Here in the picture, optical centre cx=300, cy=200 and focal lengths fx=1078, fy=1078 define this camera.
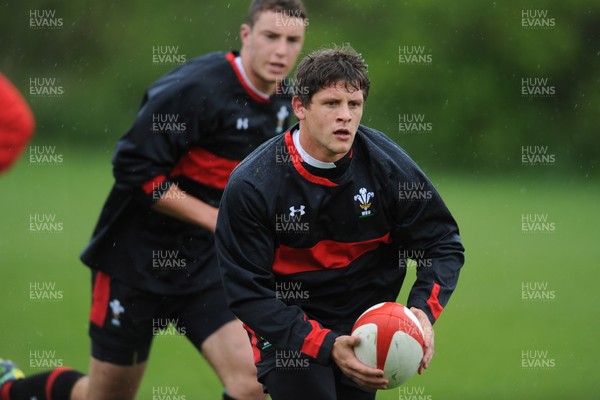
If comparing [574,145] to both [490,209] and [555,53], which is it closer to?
[555,53]

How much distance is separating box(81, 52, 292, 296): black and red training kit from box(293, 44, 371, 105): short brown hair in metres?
1.23

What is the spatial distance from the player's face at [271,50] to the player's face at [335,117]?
1.39 metres

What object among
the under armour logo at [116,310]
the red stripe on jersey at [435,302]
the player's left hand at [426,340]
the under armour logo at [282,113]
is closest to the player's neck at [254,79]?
the under armour logo at [282,113]

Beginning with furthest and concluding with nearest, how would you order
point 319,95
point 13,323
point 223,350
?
point 13,323 < point 223,350 < point 319,95

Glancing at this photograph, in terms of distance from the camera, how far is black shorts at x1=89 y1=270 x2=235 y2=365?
5598 mm

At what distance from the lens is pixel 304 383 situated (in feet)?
14.0

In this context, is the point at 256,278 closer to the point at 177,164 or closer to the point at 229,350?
the point at 229,350

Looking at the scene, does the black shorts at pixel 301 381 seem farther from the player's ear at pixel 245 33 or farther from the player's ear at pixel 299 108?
the player's ear at pixel 245 33

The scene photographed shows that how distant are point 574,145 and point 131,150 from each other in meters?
13.5

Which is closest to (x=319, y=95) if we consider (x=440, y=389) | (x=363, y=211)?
(x=363, y=211)

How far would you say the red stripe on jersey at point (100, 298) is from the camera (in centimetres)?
568

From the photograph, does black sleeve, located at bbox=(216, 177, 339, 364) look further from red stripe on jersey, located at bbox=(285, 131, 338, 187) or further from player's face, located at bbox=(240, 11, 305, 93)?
player's face, located at bbox=(240, 11, 305, 93)

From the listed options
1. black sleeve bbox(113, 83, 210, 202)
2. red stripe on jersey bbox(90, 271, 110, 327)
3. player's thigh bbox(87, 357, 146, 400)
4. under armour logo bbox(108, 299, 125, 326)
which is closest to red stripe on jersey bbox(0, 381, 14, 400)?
player's thigh bbox(87, 357, 146, 400)

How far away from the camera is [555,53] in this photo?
59.2 feet
